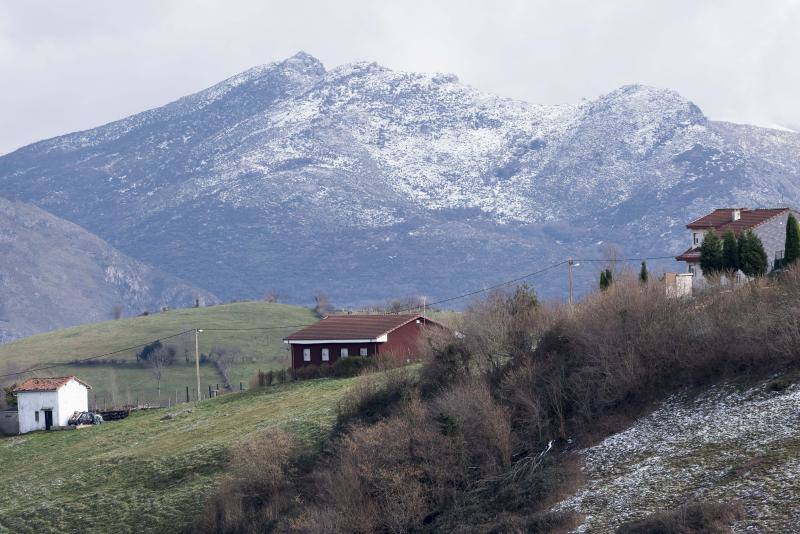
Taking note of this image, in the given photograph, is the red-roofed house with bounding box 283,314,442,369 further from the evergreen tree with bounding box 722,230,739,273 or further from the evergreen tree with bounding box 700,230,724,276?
the evergreen tree with bounding box 722,230,739,273

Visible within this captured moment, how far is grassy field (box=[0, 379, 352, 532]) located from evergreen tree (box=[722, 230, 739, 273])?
76.2 feet

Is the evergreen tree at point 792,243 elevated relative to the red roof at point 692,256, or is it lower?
lower

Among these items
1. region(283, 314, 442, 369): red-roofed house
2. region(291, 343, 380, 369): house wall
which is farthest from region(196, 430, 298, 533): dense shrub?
region(291, 343, 380, 369): house wall

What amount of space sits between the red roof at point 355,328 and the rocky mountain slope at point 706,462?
142 feet

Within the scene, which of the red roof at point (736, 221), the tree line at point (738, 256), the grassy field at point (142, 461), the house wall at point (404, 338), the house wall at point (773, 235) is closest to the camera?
the grassy field at point (142, 461)

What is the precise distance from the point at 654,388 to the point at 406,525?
1220 centimetres

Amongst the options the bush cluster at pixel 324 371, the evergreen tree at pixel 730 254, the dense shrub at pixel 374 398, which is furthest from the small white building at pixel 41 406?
the evergreen tree at pixel 730 254

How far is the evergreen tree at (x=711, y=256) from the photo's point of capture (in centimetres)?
7325

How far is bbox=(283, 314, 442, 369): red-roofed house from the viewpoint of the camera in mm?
94000

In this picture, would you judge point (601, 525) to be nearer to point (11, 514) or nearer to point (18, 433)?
point (11, 514)

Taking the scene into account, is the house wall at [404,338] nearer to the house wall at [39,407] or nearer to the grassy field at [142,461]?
the grassy field at [142,461]

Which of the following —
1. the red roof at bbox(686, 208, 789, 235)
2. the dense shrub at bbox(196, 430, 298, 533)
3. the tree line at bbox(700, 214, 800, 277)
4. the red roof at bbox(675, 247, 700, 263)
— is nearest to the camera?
the dense shrub at bbox(196, 430, 298, 533)

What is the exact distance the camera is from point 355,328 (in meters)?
96.8

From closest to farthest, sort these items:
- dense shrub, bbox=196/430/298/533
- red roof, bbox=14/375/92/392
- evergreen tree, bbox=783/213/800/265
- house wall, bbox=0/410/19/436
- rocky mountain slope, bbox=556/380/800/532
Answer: rocky mountain slope, bbox=556/380/800/532
dense shrub, bbox=196/430/298/533
evergreen tree, bbox=783/213/800/265
red roof, bbox=14/375/92/392
house wall, bbox=0/410/19/436
